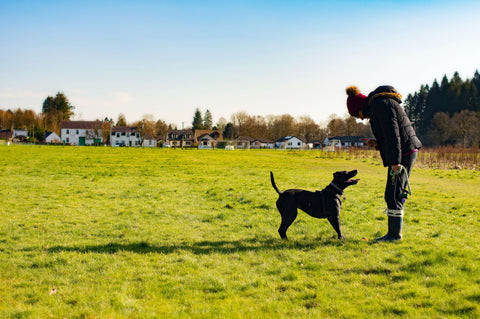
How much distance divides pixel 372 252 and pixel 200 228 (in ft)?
12.9

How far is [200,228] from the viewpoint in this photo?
8016mm

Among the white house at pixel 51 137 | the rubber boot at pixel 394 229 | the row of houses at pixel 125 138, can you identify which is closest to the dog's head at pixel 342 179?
the rubber boot at pixel 394 229

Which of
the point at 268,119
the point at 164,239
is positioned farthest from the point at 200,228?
the point at 268,119

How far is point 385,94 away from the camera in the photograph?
6070 mm

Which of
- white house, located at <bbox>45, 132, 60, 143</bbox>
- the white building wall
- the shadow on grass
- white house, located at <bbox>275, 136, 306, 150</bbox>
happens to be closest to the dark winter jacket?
the shadow on grass

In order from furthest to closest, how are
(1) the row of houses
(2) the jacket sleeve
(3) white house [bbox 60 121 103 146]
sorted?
1. (3) white house [bbox 60 121 103 146]
2. (1) the row of houses
3. (2) the jacket sleeve

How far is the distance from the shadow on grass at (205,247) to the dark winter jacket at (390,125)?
1.89 m

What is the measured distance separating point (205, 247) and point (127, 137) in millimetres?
123426

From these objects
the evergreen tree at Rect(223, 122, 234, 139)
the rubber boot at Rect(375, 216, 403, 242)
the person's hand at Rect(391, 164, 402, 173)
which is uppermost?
the evergreen tree at Rect(223, 122, 234, 139)

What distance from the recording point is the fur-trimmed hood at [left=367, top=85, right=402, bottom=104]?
240 inches

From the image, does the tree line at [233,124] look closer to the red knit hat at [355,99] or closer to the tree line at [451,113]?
the tree line at [451,113]

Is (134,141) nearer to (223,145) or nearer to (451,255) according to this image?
(223,145)

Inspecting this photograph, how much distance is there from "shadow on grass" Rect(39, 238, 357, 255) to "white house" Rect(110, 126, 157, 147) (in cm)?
11771

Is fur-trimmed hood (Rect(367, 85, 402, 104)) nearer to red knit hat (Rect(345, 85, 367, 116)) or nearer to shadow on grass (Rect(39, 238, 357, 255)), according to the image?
red knit hat (Rect(345, 85, 367, 116))
